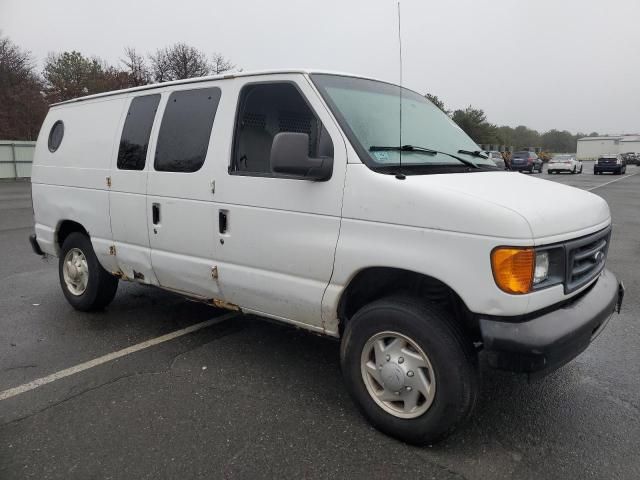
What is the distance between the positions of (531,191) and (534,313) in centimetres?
77

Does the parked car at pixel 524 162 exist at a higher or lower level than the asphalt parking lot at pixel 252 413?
higher

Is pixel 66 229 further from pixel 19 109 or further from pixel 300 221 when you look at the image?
pixel 19 109

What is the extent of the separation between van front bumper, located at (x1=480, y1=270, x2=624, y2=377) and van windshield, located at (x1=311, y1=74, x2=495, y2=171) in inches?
43.2

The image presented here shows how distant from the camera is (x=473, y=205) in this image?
102 inches

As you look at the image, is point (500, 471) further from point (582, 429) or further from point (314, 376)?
point (314, 376)

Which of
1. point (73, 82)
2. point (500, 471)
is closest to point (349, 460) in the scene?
point (500, 471)

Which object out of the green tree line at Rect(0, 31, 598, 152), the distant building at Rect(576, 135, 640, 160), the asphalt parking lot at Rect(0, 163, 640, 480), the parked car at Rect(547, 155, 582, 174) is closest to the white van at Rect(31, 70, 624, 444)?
the asphalt parking lot at Rect(0, 163, 640, 480)

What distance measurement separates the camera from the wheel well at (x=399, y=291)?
2908 millimetres

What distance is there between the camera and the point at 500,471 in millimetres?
2691

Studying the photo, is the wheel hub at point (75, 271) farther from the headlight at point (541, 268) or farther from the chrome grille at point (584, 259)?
the chrome grille at point (584, 259)

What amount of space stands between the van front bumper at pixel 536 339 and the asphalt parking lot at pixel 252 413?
0.61 meters

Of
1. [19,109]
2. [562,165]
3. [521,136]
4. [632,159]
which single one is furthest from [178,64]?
[521,136]

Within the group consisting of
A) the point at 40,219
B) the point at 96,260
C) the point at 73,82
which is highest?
the point at 73,82

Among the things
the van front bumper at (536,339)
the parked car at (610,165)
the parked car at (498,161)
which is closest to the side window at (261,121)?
the parked car at (498,161)
